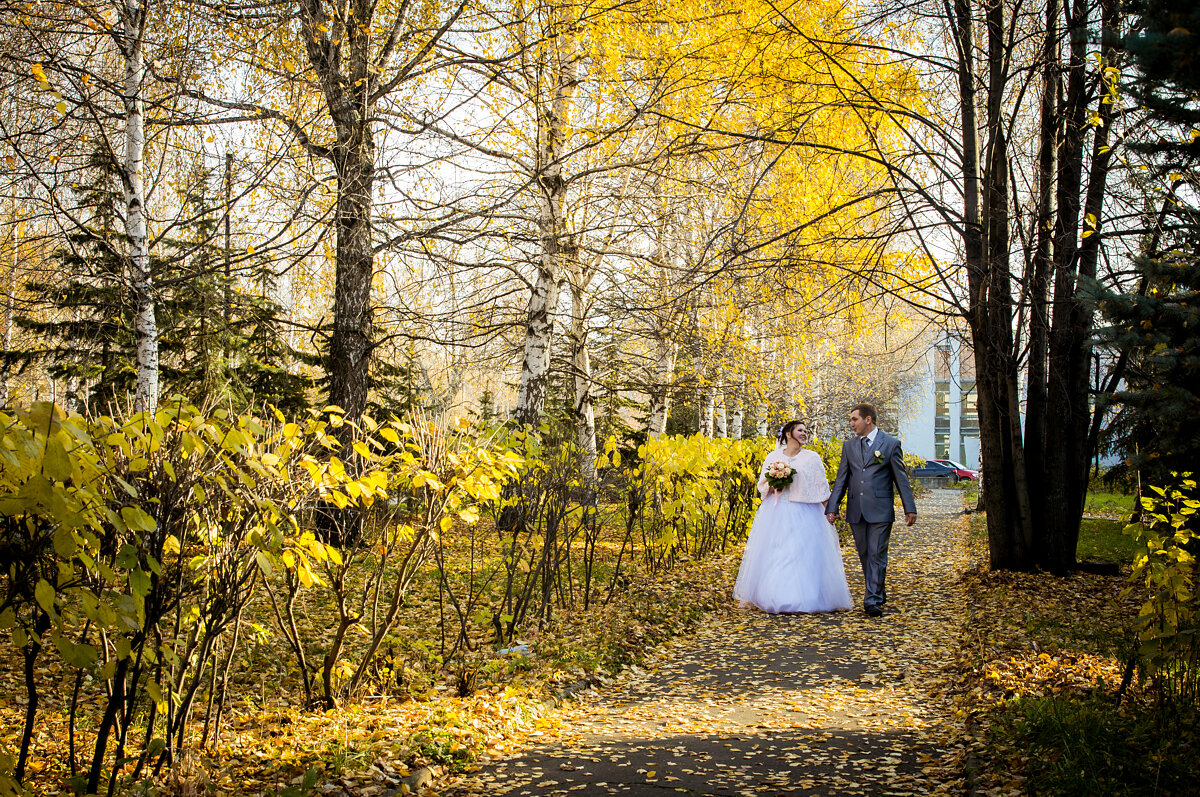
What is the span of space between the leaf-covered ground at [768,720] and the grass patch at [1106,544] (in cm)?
443

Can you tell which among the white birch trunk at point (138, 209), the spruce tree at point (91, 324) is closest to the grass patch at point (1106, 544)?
the white birch trunk at point (138, 209)

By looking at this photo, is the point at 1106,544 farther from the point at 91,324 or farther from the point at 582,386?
the point at 91,324

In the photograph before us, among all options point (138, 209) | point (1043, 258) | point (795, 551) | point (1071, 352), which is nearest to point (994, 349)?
point (1071, 352)

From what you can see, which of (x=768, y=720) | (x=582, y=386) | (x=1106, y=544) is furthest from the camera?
(x=582, y=386)

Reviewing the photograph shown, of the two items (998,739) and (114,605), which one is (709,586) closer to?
(998,739)

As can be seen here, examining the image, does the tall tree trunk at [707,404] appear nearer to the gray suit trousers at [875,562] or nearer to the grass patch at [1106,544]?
the gray suit trousers at [875,562]

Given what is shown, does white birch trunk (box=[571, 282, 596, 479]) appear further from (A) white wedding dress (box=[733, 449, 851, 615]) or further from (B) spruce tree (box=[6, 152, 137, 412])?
(B) spruce tree (box=[6, 152, 137, 412])

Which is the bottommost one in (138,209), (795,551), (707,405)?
(795,551)

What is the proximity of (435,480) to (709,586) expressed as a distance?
5.89 meters

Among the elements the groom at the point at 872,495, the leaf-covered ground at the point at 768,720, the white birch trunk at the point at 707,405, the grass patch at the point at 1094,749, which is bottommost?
the leaf-covered ground at the point at 768,720

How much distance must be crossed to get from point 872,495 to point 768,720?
12.3ft

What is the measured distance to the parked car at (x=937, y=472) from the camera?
42534 mm

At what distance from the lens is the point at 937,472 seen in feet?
142

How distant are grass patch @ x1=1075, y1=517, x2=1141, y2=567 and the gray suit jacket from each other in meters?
3.27
